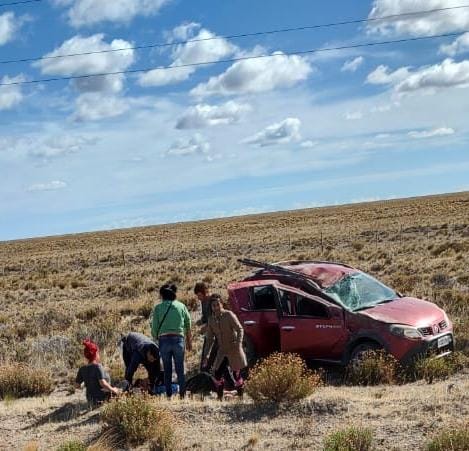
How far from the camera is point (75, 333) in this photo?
51.4 feet

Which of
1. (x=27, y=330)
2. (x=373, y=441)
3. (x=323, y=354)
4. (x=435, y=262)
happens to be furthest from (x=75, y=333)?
(x=435, y=262)

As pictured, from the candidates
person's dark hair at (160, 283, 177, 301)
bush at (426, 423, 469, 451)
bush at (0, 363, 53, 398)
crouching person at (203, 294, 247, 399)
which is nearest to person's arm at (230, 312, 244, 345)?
crouching person at (203, 294, 247, 399)

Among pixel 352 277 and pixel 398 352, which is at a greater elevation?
pixel 352 277

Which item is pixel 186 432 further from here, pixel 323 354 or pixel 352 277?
pixel 352 277

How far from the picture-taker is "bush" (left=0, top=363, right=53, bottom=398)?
11.1m

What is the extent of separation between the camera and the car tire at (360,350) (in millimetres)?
9727

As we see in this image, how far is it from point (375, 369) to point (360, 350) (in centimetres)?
45

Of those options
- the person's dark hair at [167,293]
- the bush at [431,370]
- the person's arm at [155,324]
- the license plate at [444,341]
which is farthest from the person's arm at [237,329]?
the license plate at [444,341]

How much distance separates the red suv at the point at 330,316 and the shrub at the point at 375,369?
0.15 m

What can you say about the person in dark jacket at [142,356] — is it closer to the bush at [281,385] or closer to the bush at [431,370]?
the bush at [281,385]

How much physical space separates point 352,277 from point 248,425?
4.16 m

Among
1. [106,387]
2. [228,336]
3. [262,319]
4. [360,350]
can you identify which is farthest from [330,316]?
[106,387]

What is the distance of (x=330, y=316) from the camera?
10.2 metres

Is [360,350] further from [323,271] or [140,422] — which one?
[140,422]
